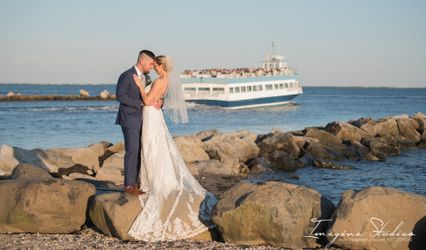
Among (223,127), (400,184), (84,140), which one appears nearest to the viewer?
(400,184)

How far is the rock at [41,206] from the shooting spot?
7188 mm

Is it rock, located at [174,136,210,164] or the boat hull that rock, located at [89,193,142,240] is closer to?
rock, located at [174,136,210,164]

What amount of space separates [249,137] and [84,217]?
12.0 meters

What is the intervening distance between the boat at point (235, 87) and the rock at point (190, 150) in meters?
35.5

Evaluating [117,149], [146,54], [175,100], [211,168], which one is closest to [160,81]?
[146,54]

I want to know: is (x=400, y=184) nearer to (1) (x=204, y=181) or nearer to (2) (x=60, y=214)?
(1) (x=204, y=181)

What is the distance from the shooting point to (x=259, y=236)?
6.83 m

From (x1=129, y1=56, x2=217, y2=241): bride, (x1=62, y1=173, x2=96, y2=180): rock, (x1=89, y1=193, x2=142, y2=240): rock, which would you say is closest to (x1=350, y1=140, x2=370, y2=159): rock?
(x1=62, y1=173, x2=96, y2=180): rock

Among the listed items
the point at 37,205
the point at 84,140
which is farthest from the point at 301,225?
the point at 84,140

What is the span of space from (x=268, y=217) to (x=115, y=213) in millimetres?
1893

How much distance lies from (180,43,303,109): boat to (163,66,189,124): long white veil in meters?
43.1

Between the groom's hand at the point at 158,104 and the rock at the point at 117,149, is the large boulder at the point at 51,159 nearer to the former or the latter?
the rock at the point at 117,149

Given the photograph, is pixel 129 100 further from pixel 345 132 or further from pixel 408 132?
pixel 408 132

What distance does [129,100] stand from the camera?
23.9 feet
